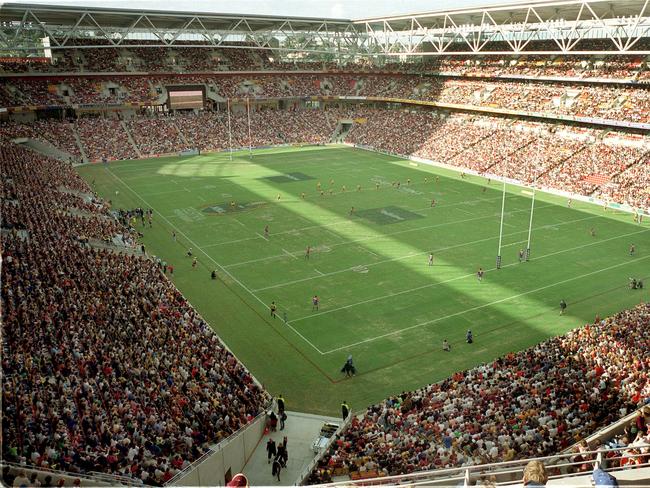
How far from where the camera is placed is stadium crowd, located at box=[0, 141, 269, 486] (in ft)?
48.1

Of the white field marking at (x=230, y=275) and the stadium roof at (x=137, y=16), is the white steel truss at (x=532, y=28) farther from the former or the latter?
the white field marking at (x=230, y=275)

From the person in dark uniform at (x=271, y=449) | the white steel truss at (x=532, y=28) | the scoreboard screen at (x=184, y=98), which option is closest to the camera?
the person in dark uniform at (x=271, y=449)

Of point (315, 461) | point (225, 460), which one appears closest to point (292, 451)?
point (315, 461)

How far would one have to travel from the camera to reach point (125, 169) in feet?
213

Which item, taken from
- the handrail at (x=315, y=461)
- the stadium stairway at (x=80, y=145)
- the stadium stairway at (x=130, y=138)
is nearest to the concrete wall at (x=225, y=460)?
the handrail at (x=315, y=461)

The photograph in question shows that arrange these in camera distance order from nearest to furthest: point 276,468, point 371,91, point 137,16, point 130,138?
point 276,468 < point 137,16 < point 130,138 < point 371,91

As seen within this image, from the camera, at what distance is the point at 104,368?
1856 centimetres

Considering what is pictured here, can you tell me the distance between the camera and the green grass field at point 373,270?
25672 mm

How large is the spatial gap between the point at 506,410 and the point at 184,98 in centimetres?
7666

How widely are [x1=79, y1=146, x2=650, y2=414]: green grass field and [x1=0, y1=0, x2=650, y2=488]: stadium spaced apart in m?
0.22

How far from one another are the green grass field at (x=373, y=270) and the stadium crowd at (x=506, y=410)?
2.98 meters

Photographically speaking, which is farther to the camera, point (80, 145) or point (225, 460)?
point (80, 145)

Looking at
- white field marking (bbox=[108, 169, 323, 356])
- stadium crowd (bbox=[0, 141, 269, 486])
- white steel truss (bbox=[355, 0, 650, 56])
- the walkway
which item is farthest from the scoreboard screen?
the walkway

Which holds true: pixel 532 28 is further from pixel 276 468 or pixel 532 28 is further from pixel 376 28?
pixel 276 468
